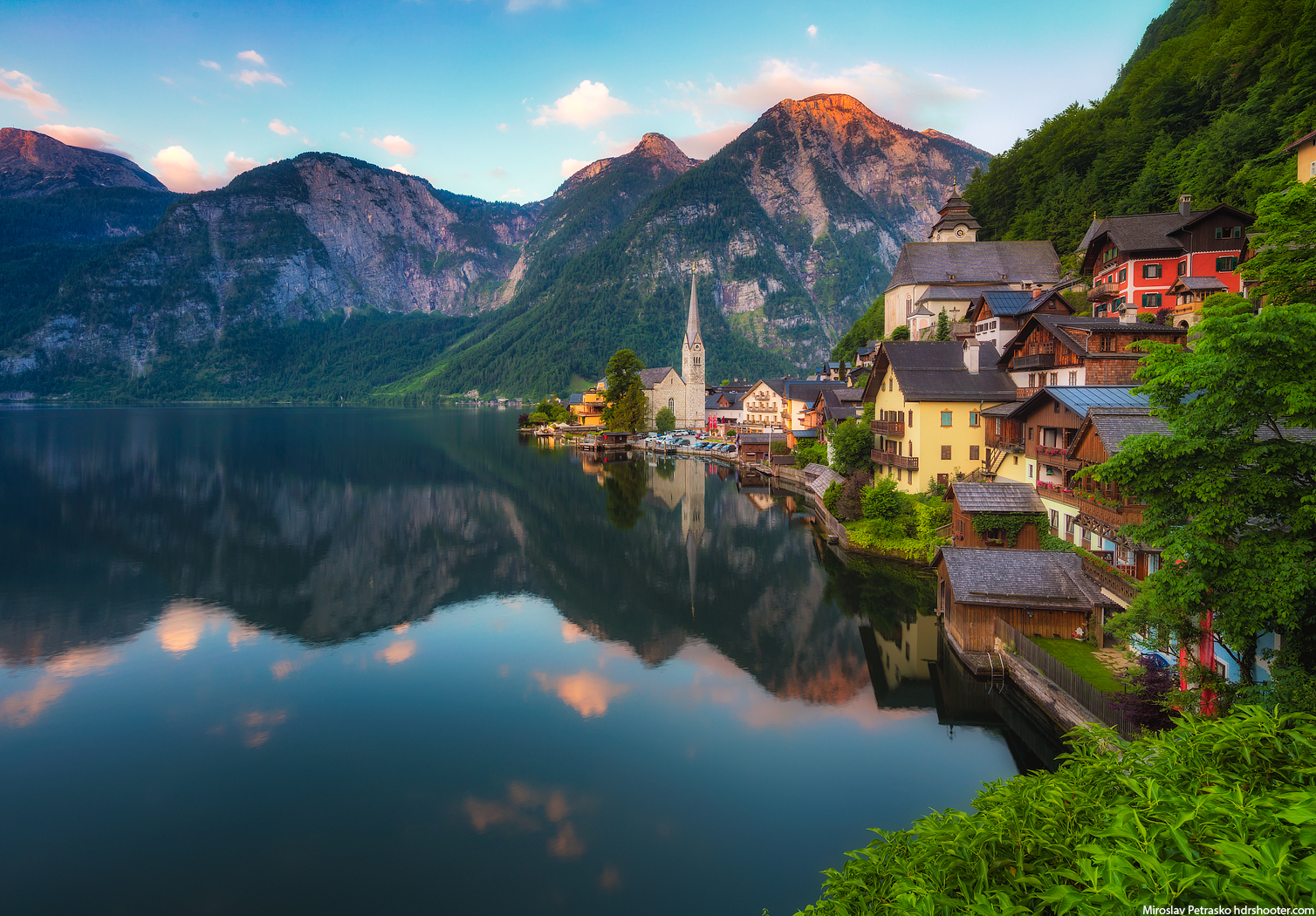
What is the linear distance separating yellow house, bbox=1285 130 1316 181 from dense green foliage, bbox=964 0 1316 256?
88cm

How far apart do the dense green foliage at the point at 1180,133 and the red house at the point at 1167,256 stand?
367cm

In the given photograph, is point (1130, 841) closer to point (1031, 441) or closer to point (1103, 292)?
point (1031, 441)

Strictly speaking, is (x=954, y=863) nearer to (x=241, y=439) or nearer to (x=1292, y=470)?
(x=1292, y=470)

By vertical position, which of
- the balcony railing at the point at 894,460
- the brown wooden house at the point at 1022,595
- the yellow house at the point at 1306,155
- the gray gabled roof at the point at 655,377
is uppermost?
the yellow house at the point at 1306,155

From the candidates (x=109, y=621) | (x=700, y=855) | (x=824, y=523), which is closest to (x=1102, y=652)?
(x=700, y=855)

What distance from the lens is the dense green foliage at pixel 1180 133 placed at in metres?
48.8

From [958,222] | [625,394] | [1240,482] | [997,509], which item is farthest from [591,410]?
[1240,482]

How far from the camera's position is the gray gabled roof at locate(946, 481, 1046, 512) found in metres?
31.5

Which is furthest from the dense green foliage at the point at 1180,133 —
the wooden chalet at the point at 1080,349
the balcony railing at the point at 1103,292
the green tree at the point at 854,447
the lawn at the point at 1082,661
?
the lawn at the point at 1082,661

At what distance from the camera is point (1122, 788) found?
7379 mm

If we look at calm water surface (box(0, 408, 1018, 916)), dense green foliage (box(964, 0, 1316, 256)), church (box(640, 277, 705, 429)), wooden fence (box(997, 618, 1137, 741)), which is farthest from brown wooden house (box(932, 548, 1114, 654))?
church (box(640, 277, 705, 429))

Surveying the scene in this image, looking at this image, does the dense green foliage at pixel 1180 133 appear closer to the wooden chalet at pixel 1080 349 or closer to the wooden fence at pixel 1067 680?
the wooden chalet at pixel 1080 349

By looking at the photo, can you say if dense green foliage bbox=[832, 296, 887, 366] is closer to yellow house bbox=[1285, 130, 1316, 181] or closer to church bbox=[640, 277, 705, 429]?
church bbox=[640, 277, 705, 429]

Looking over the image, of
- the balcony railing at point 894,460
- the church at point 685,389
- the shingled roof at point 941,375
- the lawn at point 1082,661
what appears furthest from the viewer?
the church at point 685,389
